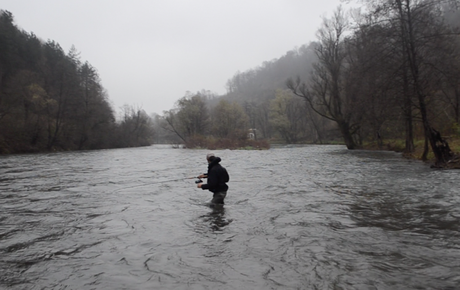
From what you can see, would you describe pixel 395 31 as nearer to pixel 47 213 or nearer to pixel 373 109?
pixel 373 109

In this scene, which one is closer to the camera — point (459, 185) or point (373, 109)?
point (459, 185)

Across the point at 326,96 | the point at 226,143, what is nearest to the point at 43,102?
the point at 226,143

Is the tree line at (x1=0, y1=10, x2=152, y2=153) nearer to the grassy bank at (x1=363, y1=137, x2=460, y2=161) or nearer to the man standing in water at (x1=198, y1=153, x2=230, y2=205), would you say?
the man standing in water at (x1=198, y1=153, x2=230, y2=205)

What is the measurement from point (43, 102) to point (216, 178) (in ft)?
152

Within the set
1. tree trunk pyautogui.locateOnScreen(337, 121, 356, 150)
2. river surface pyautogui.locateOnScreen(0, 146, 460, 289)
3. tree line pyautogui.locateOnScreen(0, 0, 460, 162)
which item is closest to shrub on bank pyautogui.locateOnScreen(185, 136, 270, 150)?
tree line pyautogui.locateOnScreen(0, 0, 460, 162)

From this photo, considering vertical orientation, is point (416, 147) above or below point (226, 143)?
below

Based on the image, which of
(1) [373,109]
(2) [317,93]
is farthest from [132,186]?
(2) [317,93]

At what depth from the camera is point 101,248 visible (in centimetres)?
547

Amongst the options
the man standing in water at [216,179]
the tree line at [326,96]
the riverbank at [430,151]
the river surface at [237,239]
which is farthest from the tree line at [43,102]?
the riverbank at [430,151]

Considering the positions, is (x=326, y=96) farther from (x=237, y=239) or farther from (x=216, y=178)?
(x=237, y=239)

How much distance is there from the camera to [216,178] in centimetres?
820

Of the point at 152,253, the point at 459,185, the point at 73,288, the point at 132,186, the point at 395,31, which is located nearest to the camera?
the point at 73,288

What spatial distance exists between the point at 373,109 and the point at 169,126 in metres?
56.3

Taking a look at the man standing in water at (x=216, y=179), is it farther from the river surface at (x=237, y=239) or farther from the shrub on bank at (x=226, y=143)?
the shrub on bank at (x=226, y=143)
